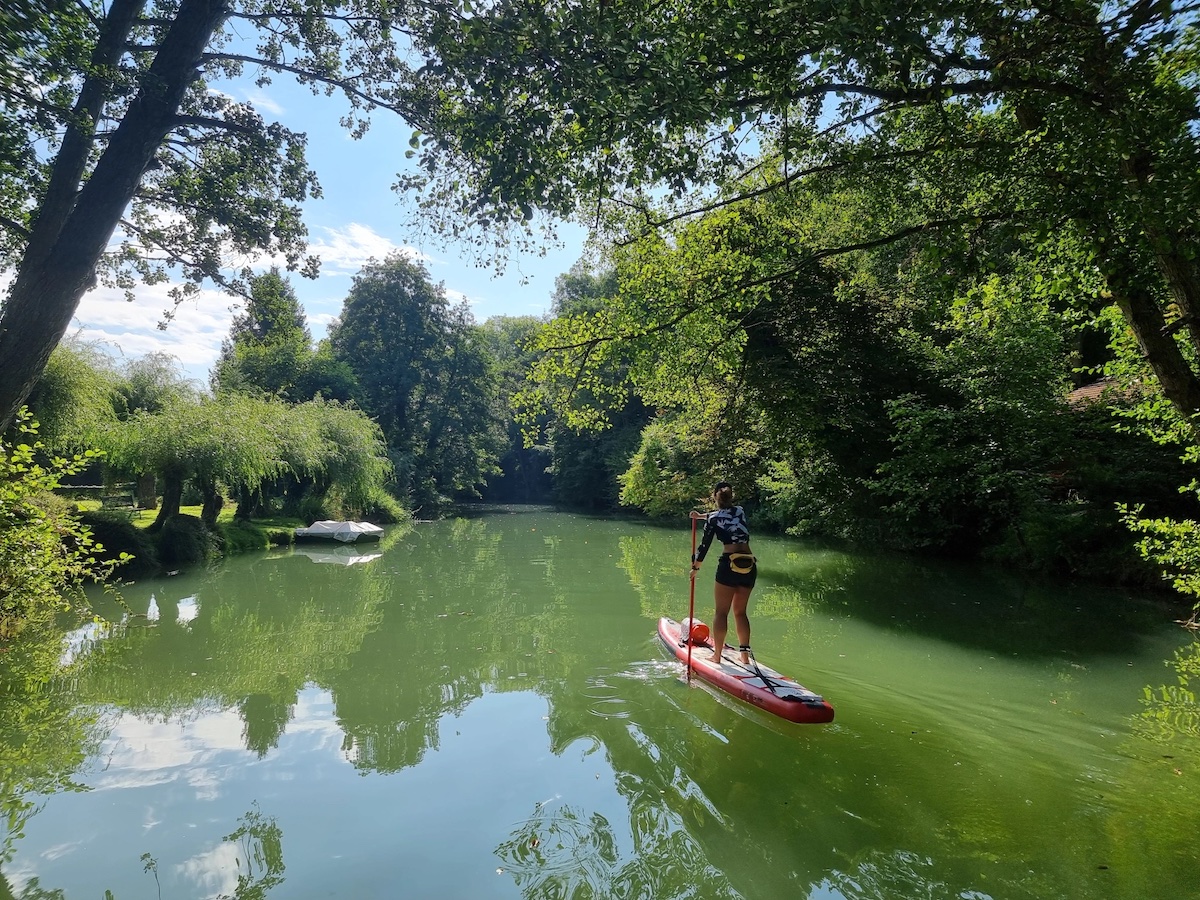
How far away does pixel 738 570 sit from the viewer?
602 cm

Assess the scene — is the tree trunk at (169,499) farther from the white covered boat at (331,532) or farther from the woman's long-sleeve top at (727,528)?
the woman's long-sleeve top at (727,528)

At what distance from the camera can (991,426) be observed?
11938 millimetres

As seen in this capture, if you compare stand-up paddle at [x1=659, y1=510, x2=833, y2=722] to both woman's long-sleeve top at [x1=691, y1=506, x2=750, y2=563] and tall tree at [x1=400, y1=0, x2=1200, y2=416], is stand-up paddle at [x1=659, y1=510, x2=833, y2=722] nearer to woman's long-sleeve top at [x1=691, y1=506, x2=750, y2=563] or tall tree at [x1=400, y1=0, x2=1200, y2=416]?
woman's long-sleeve top at [x1=691, y1=506, x2=750, y2=563]

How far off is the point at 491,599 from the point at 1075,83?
32.8 ft

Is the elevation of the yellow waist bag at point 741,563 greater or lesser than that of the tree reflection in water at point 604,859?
greater

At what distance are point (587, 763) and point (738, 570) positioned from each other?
2.25 metres

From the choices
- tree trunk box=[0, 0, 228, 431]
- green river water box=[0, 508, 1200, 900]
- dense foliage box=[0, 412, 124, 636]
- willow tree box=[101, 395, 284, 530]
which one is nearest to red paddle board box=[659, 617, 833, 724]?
green river water box=[0, 508, 1200, 900]

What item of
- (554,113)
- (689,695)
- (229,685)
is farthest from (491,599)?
(554,113)

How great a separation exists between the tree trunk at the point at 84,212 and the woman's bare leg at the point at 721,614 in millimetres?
6649

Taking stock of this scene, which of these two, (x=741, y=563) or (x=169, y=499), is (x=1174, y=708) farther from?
(x=169, y=499)

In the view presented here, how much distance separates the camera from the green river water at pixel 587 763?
334cm

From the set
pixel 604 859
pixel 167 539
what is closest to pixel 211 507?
pixel 167 539

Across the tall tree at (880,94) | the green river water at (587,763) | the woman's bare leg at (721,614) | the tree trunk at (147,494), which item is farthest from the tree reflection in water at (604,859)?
the tree trunk at (147,494)

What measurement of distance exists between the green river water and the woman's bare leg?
48 cm
